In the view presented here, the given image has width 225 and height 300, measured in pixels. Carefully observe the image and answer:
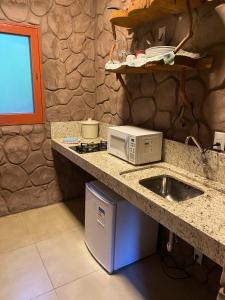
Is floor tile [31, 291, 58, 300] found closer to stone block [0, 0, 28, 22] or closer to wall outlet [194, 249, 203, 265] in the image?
wall outlet [194, 249, 203, 265]

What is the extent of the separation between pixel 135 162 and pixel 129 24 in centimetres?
117

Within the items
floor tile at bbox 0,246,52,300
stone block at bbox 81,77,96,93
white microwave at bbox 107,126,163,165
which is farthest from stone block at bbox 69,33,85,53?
floor tile at bbox 0,246,52,300

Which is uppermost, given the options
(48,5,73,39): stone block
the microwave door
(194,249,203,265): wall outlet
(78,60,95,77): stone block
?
(48,5,73,39): stone block

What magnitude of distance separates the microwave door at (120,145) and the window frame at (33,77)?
98cm

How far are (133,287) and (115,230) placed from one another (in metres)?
0.43

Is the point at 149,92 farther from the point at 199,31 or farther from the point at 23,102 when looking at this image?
the point at 23,102

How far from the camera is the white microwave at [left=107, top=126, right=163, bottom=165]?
63.4 inches

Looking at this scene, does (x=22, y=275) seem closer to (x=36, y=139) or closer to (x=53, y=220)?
(x=53, y=220)

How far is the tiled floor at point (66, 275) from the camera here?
1.52 meters

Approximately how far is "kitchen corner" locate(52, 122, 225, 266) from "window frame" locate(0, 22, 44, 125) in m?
0.50

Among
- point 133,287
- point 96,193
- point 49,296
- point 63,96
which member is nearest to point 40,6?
point 63,96

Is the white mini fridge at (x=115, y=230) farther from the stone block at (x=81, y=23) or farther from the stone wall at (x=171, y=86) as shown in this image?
the stone block at (x=81, y=23)

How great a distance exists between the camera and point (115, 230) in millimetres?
1605

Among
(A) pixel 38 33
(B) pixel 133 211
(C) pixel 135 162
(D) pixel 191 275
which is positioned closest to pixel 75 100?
(A) pixel 38 33
